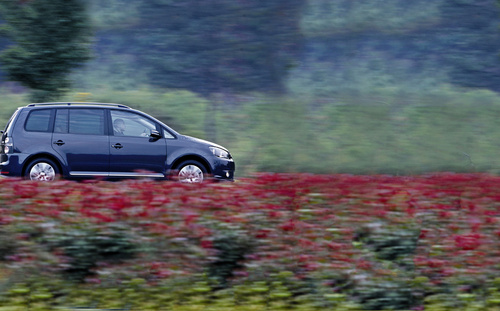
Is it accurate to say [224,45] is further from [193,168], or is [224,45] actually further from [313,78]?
[193,168]

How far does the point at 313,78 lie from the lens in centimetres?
2630

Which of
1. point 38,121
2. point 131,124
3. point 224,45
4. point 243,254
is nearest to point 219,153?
point 131,124

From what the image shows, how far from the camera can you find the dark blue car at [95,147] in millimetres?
12547

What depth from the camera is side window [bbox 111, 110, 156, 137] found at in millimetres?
13031

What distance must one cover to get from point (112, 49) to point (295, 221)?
915 inches

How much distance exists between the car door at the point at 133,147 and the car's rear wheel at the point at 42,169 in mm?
972

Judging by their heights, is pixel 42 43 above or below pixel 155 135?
above

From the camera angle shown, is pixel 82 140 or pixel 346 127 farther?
pixel 346 127

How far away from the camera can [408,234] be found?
5984mm

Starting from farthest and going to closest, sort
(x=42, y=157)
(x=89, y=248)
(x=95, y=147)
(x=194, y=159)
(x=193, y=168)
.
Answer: (x=194, y=159) → (x=193, y=168) → (x=95, y=147) → (x=42, y=157) → (x=89, y=248)

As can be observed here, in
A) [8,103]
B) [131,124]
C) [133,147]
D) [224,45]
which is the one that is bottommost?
[133,147]

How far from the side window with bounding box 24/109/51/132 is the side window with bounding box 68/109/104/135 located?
0.39m

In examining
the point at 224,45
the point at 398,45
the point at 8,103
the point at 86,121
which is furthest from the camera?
the point at 398,45

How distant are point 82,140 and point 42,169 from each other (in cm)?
82
